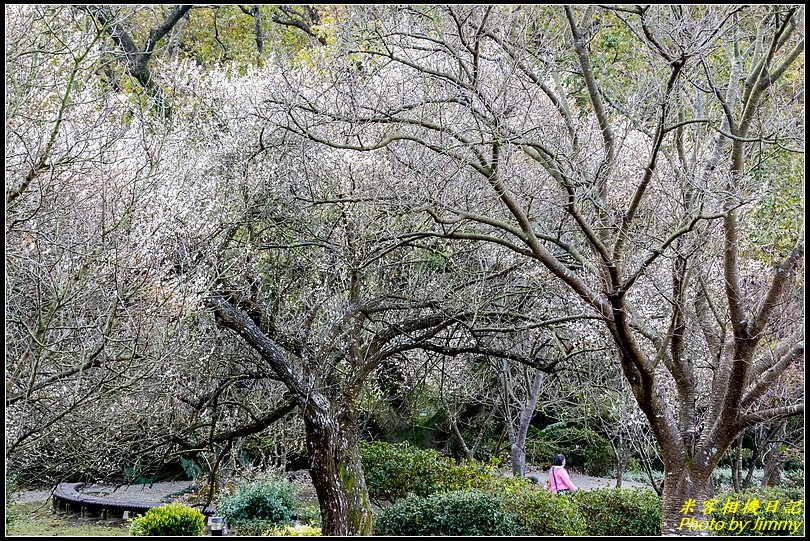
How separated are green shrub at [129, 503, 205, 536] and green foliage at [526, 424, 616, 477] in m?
8.53

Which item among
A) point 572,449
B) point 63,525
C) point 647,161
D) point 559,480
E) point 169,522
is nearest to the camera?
point 647,161

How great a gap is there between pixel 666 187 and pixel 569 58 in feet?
6.06

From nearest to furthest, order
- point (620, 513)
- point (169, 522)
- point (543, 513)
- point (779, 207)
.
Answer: point (169, 522) → point (779, 207) → point (543, 513) → point (620, 513)

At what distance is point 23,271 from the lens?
15.8ft

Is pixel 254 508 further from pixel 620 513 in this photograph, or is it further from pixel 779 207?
pixel 779 207

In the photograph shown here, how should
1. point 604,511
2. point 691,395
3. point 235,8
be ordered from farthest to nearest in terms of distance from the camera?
1. point 235,8
2. point 604,511
3. point 691,395

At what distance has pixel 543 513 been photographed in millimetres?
7980

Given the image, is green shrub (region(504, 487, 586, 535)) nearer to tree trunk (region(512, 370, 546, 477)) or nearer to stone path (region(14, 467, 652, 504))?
tree trunk (region(512, 370, 546, 477))

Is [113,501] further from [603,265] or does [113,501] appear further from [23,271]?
[603,265]

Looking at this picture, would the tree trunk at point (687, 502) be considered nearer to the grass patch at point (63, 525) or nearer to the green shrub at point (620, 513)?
the green shrub at point (620, 513)

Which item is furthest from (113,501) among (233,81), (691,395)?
(691,395)

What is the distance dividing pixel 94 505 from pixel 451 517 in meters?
6.92

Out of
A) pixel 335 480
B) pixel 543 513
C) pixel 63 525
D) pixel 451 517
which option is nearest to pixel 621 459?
pixel 543 513

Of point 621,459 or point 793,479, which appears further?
point 793,479
